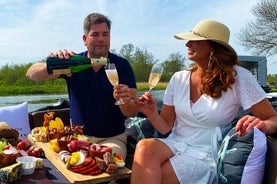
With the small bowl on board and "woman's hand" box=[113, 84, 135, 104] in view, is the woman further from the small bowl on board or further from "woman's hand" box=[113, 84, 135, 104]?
the small bowl on board

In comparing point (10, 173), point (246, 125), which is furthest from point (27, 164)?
point (246, 125)

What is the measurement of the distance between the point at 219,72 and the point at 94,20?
1297mm

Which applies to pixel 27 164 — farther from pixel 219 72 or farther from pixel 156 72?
pixel 219 72

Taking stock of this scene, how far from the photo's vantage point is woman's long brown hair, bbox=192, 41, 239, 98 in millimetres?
2211

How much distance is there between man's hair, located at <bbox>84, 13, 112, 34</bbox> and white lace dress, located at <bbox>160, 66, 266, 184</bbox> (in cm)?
107

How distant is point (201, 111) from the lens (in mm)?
2238

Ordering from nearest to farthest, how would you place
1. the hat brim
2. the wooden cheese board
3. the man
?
the wooden cheese board → the hat brim → the man

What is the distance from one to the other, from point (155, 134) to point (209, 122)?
809 mm

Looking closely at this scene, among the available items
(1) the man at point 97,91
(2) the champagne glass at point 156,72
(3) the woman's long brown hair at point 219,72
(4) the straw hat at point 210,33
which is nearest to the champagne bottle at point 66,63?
(1) the man at point 97,91

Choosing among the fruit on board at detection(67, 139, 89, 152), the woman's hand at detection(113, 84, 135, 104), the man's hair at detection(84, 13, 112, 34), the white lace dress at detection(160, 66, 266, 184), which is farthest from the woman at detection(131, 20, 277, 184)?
the man's hair at detection(84, 13, 112, 34)

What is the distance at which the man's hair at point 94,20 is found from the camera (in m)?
2.96

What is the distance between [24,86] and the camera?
27.8 feet

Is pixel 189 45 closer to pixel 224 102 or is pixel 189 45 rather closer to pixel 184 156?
pixel 224 102

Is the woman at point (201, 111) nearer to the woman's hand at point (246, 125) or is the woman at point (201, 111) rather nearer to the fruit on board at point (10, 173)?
the woman's hand at point (246, 125)
